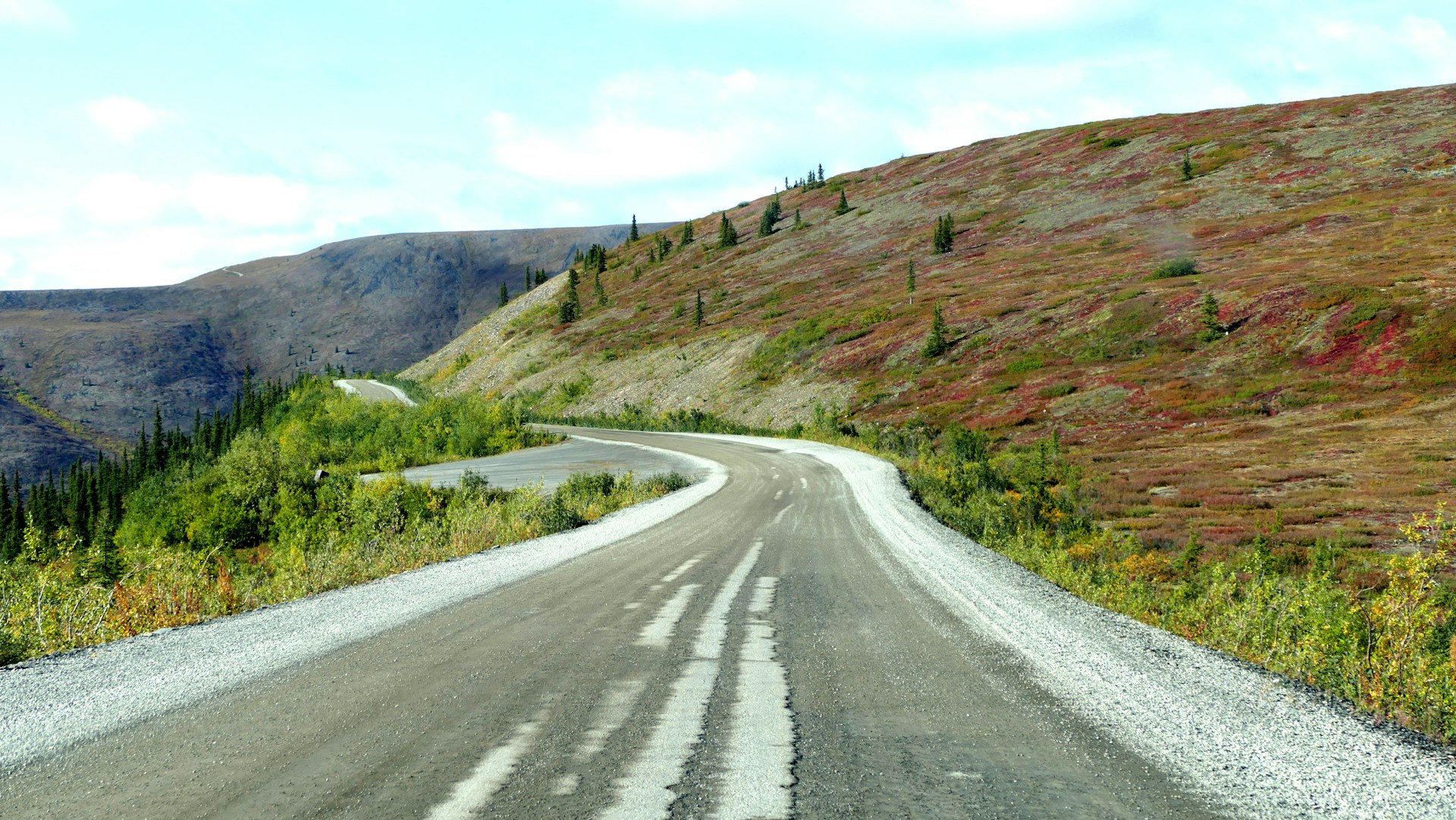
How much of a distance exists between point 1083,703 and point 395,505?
1623 centimetres

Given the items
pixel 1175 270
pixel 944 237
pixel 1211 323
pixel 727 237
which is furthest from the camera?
pixel 727 237

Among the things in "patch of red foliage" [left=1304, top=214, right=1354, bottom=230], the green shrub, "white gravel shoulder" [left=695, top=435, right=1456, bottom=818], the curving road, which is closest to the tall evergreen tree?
the green shrub

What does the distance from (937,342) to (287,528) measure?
35557 millimetres

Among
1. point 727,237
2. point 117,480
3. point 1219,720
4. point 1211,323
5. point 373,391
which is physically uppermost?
point 727,237

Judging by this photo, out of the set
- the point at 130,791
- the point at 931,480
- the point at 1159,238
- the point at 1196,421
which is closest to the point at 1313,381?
the point at 1196,421

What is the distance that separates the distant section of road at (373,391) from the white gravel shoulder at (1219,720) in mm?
70394

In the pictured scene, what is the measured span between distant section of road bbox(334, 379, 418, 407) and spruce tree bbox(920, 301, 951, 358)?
46.4 meters

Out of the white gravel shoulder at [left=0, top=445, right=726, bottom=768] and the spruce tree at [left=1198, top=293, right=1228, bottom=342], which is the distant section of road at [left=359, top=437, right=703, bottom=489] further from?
the spruce tree at [left=1198, top=293, right=1228, bottom=342]

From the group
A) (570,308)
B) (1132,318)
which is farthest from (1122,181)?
(570,308)

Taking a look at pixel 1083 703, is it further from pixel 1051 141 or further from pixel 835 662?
pixel 1051 141

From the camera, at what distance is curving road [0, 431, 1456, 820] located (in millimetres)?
3363

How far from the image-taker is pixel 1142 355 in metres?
38.3

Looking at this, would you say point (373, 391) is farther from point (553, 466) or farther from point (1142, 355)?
point (1142, 355)

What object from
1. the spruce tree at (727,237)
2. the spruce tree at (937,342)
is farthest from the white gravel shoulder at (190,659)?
the spruce tree at (727,237)
